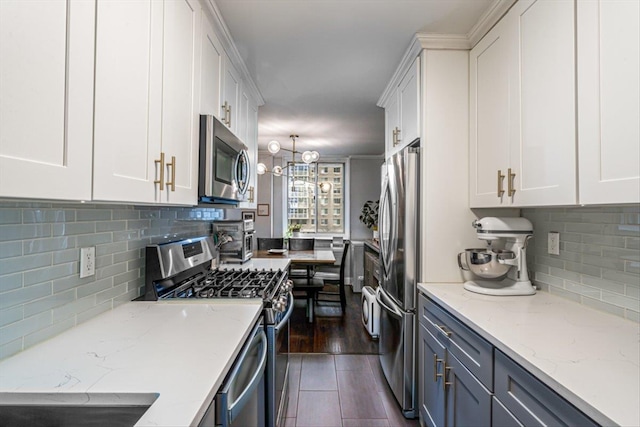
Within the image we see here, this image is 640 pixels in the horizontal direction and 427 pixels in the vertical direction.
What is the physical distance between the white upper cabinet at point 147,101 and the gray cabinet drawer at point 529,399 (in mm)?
1355

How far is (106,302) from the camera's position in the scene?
134cm

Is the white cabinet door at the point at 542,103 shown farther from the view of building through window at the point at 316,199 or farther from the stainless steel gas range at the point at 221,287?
the view of building through window at the point at 316,199

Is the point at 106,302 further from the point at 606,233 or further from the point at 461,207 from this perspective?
the point at 606,233

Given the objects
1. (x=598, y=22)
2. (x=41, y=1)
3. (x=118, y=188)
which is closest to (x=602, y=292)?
(x=598, y=22)

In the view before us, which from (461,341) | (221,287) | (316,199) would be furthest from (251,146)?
(316,199)

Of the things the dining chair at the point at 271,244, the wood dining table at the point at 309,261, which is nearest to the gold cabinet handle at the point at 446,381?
the wood dining table at the point at 309,261

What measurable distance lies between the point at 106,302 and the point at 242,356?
0.70 meters

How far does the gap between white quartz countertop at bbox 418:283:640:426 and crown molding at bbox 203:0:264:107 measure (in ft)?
6.46

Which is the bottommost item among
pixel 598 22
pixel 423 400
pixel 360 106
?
pixel 423 400

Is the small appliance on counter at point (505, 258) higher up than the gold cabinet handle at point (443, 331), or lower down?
higher up

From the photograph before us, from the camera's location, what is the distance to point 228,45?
81.2 inches

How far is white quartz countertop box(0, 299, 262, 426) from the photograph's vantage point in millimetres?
729

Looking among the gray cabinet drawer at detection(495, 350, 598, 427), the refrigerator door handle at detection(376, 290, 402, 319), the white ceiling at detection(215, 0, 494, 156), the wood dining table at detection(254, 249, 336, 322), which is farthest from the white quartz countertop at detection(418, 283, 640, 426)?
the wood dining table at detection(254, 249, 336, 322)

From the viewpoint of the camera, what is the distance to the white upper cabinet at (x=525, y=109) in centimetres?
126
